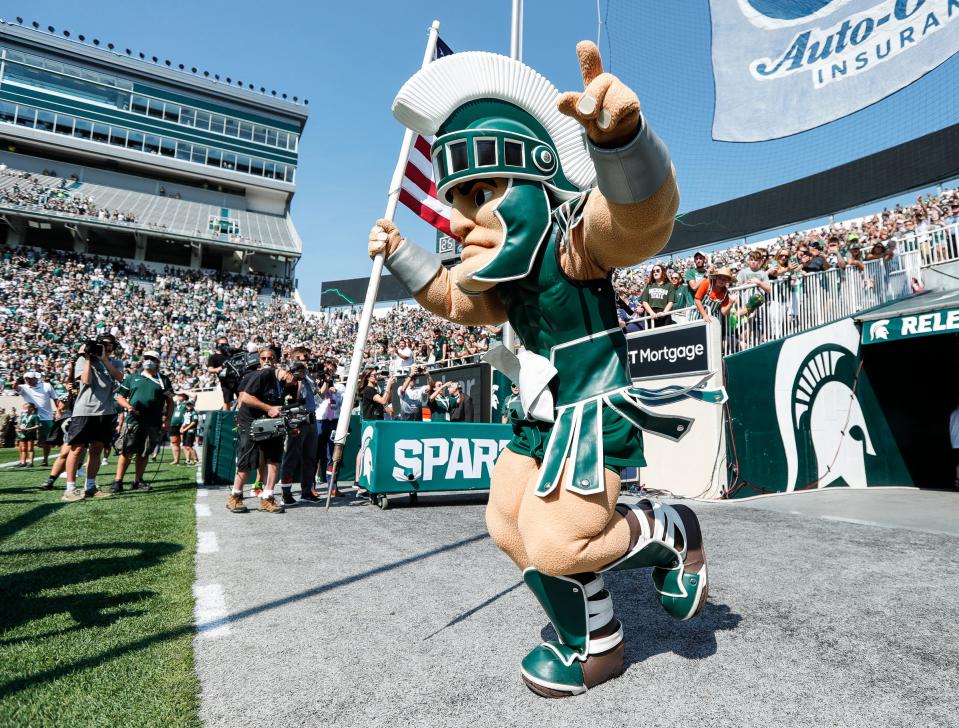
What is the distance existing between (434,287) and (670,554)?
1.50 metres

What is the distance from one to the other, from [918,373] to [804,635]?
335 inches

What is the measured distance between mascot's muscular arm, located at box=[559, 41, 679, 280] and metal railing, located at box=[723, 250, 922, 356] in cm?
737

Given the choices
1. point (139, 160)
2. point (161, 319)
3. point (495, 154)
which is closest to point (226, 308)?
point (161, 319)

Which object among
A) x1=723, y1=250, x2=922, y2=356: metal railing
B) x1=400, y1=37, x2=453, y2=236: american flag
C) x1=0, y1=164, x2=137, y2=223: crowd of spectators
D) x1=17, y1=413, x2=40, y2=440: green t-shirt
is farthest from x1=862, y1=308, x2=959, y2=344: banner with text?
x1=0, y1=164, x2=137, y2=223: crowd of spectators

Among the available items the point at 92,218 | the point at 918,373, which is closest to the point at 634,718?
the point at 918,373

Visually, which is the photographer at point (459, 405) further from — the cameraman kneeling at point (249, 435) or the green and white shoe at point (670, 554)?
the green and white shoe at point (670, 554)

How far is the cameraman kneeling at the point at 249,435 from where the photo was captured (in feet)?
19.5

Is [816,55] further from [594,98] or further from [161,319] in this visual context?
[161,319]

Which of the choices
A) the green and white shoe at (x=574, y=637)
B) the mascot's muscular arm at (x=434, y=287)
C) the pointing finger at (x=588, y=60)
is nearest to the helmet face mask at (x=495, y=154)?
the mascot's muscular arm at (x=434, y=287)

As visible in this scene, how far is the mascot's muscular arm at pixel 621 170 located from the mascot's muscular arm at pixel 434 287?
0.74 m

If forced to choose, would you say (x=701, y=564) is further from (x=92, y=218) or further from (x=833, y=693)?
(x=92, y=218)

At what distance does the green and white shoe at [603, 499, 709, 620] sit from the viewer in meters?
2.07

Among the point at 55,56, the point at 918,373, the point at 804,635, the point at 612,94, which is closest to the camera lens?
the point at 612,94

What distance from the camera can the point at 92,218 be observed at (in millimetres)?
38688
